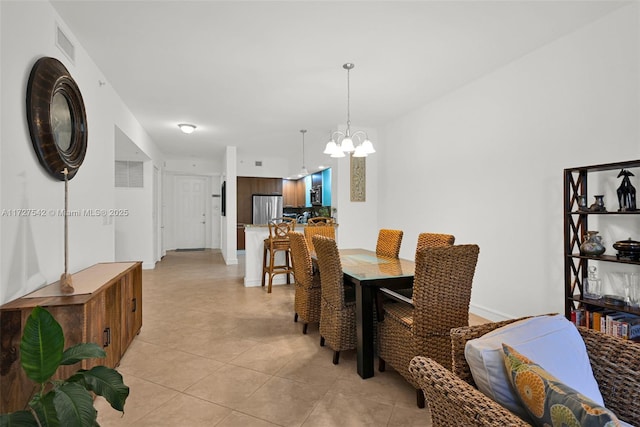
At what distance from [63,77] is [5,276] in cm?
141

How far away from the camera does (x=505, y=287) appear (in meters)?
3.26

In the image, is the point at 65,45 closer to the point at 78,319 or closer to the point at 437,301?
the point at 78,319

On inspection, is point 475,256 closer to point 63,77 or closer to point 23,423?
point 23,423

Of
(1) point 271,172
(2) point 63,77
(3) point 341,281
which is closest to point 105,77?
(2) point 63,77

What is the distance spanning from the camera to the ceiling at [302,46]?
2303 millimetres

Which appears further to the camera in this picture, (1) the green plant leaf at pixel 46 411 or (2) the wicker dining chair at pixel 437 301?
(2) the wicker dining chair at pixel 437 301

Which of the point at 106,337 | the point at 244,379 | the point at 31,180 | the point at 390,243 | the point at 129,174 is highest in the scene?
the point at 129,174

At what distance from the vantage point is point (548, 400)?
0.80m

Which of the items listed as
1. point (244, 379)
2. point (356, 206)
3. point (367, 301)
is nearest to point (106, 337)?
point (244, 379)

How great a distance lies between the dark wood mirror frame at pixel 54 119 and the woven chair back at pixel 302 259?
1.82 metres

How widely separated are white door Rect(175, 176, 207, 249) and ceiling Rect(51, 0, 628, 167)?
15.5 ft

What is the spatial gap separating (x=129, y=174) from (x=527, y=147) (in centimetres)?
646

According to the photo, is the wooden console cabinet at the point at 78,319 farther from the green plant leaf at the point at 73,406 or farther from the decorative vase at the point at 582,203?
the decorative vase at the point at 582,203

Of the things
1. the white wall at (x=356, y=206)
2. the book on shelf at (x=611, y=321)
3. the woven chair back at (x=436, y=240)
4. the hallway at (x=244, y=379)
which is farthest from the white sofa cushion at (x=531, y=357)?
the white wall at (x=356, y=206)
